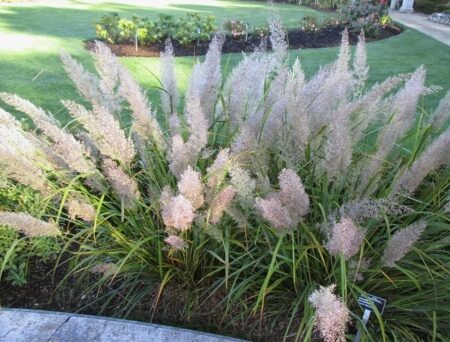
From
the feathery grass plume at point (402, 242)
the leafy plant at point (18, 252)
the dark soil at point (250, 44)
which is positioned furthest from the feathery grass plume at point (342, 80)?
the dark soil at point (250, 44)

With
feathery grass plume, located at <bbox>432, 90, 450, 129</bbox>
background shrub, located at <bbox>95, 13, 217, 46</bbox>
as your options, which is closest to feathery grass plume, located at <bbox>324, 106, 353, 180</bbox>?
feathery grass plume, located at <bbox>432, 90, 450, 129</bbox>

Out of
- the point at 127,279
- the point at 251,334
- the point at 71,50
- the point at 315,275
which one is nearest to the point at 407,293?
the point at 315,275

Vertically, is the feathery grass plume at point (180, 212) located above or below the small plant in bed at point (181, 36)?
above

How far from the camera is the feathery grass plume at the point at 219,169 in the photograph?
6.15ft

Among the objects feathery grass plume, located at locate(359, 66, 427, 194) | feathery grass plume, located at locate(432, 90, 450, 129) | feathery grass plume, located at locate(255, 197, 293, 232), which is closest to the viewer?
feathery grass plume, located at locate(255, 197, 293, 232)

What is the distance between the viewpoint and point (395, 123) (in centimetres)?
207

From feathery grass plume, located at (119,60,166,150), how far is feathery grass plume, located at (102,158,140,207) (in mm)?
237

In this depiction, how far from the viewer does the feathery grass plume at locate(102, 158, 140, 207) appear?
1.95 m

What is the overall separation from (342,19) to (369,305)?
12291mm

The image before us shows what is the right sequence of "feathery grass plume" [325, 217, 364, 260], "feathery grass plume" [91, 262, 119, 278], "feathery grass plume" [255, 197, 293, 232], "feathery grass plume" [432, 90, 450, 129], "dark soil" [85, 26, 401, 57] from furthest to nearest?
"dark soil" [85, 26, 401, 57], "feathery grass plume" [432, 90, 450, 129], "feathery grass plume" [91, 262, 119, 278], "feathery grass plume" [255, 197, 293, 232], "feathery grass plume" [325, 217, 364, 260]

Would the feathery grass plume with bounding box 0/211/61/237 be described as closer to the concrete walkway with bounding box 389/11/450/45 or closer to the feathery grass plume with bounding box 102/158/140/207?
the feathery grass plume with bounding box 102/158/140/207

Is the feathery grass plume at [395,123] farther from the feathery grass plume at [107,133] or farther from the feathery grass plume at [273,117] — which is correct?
the feathery grass plume at [107,133]

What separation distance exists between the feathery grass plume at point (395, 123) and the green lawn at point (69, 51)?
2.20 meters

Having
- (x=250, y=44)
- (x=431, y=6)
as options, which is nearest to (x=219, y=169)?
(x=250, y=44)
